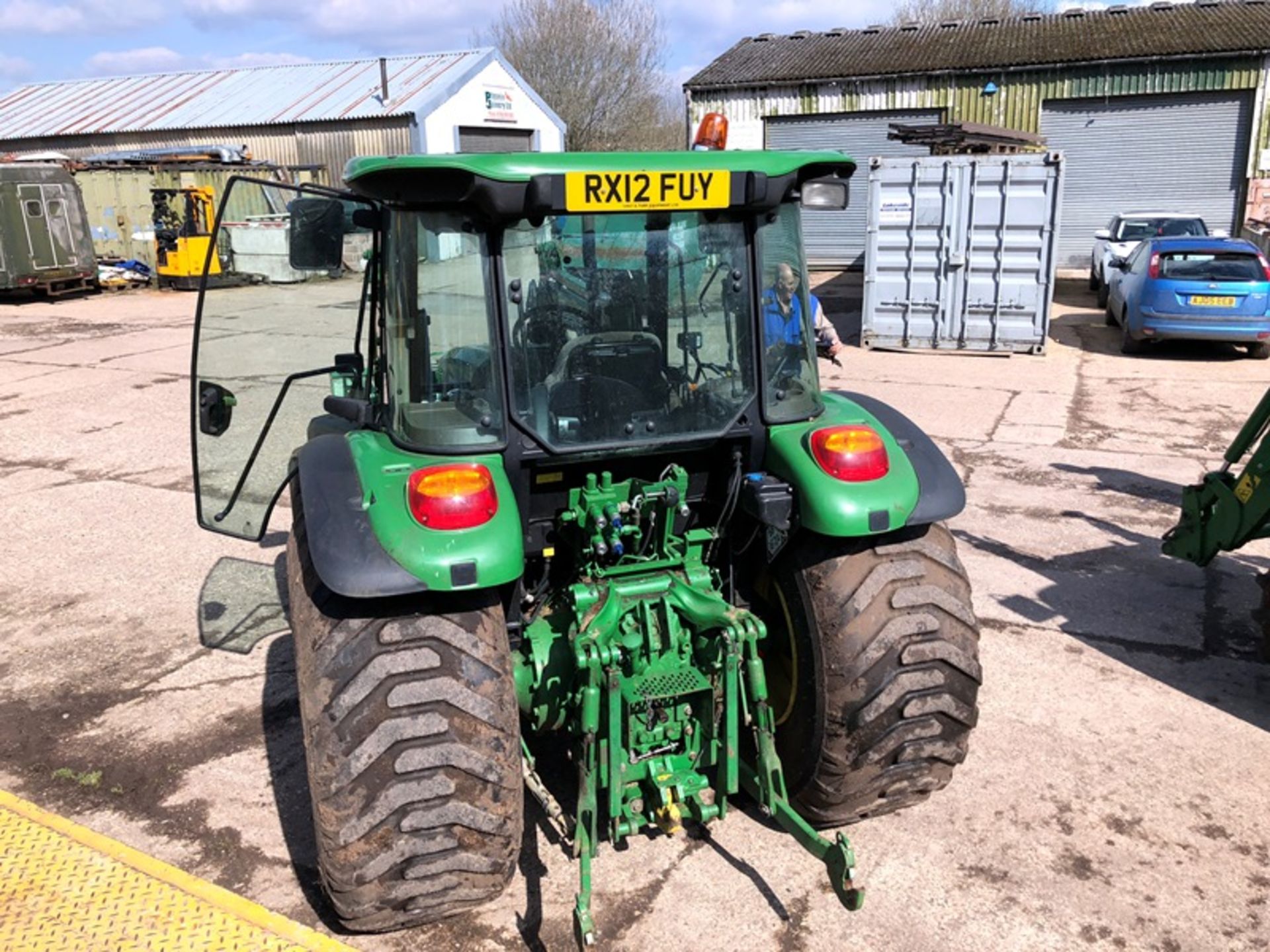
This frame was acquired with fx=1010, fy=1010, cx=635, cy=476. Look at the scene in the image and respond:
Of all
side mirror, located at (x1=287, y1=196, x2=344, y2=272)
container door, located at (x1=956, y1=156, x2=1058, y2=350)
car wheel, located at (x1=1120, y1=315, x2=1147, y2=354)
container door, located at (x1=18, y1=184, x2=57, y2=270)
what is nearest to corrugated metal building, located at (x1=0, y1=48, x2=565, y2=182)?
container door, located at (x1=18, y1=184, x2=57, y2=270)

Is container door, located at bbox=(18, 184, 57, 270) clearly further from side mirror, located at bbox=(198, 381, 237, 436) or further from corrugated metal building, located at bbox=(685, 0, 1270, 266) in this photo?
side mirror, located at bbox=(198, 381, 237, 436)

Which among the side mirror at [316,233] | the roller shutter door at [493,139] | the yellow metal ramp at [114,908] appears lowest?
the yellow metal ramp at [114,908]

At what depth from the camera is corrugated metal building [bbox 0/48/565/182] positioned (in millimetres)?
27125

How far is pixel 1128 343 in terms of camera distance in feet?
45.3

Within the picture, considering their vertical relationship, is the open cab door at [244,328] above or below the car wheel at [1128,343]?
above

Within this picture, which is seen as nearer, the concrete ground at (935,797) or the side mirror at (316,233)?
the concrete ground at (935,797)

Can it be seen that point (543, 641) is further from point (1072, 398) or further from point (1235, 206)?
point (1235, 206)

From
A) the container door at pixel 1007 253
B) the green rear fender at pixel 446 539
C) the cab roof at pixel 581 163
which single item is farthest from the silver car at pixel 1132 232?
the green rear fender at pixel 446 539

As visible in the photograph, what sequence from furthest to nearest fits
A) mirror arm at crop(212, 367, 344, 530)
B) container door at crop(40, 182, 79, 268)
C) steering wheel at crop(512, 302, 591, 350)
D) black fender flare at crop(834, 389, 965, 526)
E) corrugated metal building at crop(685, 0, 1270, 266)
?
1. corrugated metal building at crop(685, 0, 1270, 266)
2. container door at crop(40, 182, 79, 268)
3. mirror arm at crop(212, 367, 344, 530)
4. black fender flare at crop(834, 389, 965, 526)
5. steering wheel at crop(512, 302, 591, 350)

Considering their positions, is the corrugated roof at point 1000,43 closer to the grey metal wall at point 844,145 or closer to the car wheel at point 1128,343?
the grey metal wall at point 844,145

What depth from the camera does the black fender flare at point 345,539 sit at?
2.82 metres

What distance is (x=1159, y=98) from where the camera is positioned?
20234mm

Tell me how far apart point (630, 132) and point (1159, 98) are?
20154 millimetres

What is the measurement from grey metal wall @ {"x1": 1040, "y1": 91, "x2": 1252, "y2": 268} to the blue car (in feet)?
27.1
